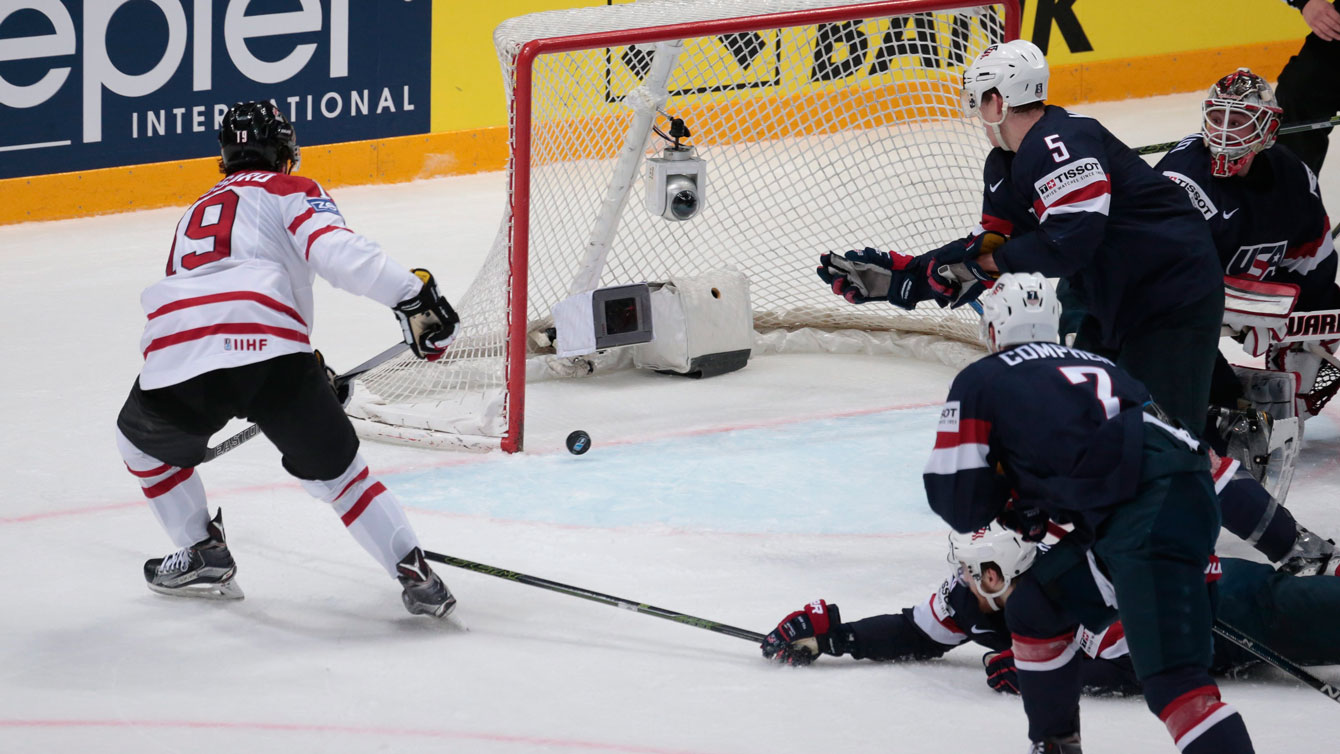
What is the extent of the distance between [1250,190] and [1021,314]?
169cm

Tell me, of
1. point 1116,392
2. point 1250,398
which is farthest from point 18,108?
point 1116,392

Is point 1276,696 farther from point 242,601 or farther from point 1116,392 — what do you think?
point 242,601

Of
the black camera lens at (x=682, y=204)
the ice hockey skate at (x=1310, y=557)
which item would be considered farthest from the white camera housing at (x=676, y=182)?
the ice hockey skate at (x=1310, y=557)

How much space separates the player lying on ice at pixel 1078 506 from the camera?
8.93 ft

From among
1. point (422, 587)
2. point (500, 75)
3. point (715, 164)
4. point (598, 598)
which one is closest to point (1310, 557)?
point (598, 598)

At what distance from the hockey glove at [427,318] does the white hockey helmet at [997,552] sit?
3.65ft

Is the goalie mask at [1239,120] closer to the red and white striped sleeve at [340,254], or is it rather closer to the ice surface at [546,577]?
the ice surface at [546,577]

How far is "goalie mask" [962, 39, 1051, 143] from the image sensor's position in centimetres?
373

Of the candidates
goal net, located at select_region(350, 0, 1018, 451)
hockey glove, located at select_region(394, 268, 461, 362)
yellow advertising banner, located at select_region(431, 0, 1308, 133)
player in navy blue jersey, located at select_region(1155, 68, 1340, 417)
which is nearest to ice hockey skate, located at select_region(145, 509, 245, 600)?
hockey glove, located at select_region(394, 268, 461, 362)

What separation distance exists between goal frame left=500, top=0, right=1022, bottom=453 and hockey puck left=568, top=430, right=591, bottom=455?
6.0 inches

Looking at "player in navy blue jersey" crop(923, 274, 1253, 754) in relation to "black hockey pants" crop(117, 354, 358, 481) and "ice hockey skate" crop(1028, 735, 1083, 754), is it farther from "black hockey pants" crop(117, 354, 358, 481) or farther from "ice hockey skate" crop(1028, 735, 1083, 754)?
"black hockey pants" crop(117, 354, 358, 481)

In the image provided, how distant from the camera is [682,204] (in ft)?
16.6

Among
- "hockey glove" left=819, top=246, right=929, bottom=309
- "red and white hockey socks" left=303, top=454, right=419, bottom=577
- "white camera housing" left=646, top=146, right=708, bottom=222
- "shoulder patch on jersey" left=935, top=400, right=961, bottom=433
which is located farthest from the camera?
"white camera housing" left=646, top=146, right=708, bottom=222

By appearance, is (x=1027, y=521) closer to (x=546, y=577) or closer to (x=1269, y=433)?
(x=546, y=577)
